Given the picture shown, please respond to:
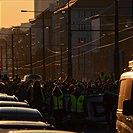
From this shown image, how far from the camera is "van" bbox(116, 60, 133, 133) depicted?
543 inches

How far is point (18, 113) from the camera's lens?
17078 mm

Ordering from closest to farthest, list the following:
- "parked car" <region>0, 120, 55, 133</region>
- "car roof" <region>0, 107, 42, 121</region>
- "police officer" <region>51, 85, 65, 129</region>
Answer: "parked car" <region>0, 120, 55, 133</region>, "car roof" <region>0, 107, 42, 121</region>, "police officer" <region>51, 85, 65, 129</region>

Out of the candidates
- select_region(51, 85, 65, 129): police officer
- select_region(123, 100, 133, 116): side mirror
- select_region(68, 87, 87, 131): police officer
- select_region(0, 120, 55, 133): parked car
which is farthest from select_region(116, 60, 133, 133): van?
select_region(68, 87, 87, 131): police officer

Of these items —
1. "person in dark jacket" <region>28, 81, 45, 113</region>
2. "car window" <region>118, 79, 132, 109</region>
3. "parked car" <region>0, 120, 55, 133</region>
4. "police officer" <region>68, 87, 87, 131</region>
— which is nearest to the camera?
"parked car" <region>0, 120, 55, 133</region>

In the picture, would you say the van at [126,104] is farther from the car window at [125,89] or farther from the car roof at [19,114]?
the car roof at [19,114]

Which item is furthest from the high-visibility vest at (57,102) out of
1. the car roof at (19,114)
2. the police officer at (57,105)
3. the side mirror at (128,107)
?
the side mirror at (128,107)

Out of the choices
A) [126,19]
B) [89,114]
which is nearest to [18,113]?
[89,114]

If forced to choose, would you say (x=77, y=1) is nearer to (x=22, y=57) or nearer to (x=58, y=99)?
(x=22, y=57)

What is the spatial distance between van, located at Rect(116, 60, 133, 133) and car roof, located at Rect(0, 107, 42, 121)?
76.5 inches

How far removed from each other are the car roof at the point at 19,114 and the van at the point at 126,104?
1.94m

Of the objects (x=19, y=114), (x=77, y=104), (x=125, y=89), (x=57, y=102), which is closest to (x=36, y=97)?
(x=57, y=102)

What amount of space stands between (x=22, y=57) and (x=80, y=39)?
27.6 m

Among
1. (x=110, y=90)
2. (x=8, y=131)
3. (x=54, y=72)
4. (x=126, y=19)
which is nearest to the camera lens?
(x=8, y=131)

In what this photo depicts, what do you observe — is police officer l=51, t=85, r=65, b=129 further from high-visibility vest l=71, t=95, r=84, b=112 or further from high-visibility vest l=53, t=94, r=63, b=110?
high-visibility vest l=71, t=95, r=84, b=112
